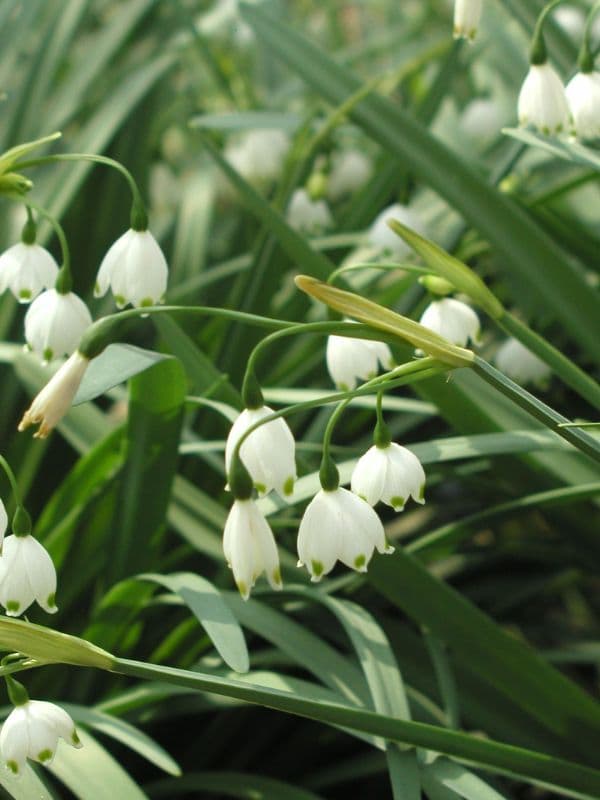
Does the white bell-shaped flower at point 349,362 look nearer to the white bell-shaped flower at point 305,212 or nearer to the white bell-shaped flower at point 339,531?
the white bell-shaped flower at point 339,531

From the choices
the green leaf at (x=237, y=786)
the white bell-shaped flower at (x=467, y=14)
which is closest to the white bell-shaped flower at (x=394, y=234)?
the white bell-shaped flower at (x=467, y=14)

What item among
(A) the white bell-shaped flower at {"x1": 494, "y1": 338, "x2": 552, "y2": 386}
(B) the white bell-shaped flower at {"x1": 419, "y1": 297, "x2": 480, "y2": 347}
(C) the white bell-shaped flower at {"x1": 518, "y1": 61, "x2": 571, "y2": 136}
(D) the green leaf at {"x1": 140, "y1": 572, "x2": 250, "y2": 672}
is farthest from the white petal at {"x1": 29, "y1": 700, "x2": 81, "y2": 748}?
(A) the white bell-shaped flower at {"x1": 494, "y1": 338, "x2": 552, "y2": 386}

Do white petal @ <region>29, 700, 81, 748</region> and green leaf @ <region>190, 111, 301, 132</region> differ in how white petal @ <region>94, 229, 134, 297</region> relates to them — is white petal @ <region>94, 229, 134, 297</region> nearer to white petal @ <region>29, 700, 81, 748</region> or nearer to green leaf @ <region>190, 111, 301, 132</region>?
white petal @ <region>29, 700, 81, 748</region>

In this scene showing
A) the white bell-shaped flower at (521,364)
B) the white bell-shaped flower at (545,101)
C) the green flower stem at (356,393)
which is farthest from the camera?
the white bell-shaped flower at (521,364)

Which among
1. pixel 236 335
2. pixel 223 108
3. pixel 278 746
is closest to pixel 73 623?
pixel 278 746

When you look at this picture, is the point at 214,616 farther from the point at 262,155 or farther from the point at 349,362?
the point at 262,155

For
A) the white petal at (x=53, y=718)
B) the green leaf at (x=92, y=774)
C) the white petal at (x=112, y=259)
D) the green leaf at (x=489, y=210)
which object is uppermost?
the green leaf at (x=489, y=210)

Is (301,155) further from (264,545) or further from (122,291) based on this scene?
(264,545)
